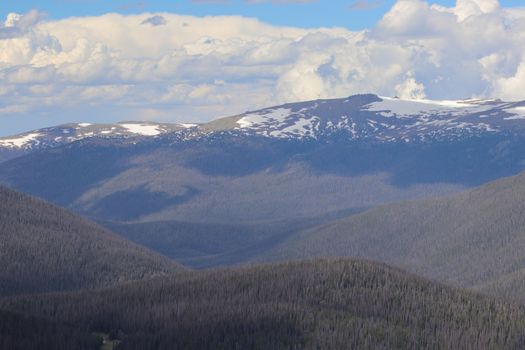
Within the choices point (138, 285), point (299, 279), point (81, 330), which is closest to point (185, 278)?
point (138, 285)

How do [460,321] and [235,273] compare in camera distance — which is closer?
[460,321]

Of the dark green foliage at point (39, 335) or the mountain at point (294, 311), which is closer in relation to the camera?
the dark green foliage at point (39, 335)

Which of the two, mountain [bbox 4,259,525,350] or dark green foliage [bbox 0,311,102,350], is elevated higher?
dark green foliage [bbox 0,311,102,350]

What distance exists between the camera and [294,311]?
533 feet

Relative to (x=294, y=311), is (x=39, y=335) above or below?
above

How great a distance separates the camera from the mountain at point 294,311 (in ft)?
501

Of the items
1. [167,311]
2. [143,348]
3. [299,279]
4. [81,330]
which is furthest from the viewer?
[299,279]

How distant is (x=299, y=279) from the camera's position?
602 feet

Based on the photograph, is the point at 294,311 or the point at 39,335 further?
the point at 294,311

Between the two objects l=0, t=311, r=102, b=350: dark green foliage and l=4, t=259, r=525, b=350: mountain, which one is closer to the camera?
l=0, t=311, r=102, b=350: dark green foliage

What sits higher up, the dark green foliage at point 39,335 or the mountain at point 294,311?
the dark green foliage at point 39,335

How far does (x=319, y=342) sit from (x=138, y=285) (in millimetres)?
47094

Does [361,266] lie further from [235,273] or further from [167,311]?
[167,311]

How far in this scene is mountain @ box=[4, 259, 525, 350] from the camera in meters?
153
